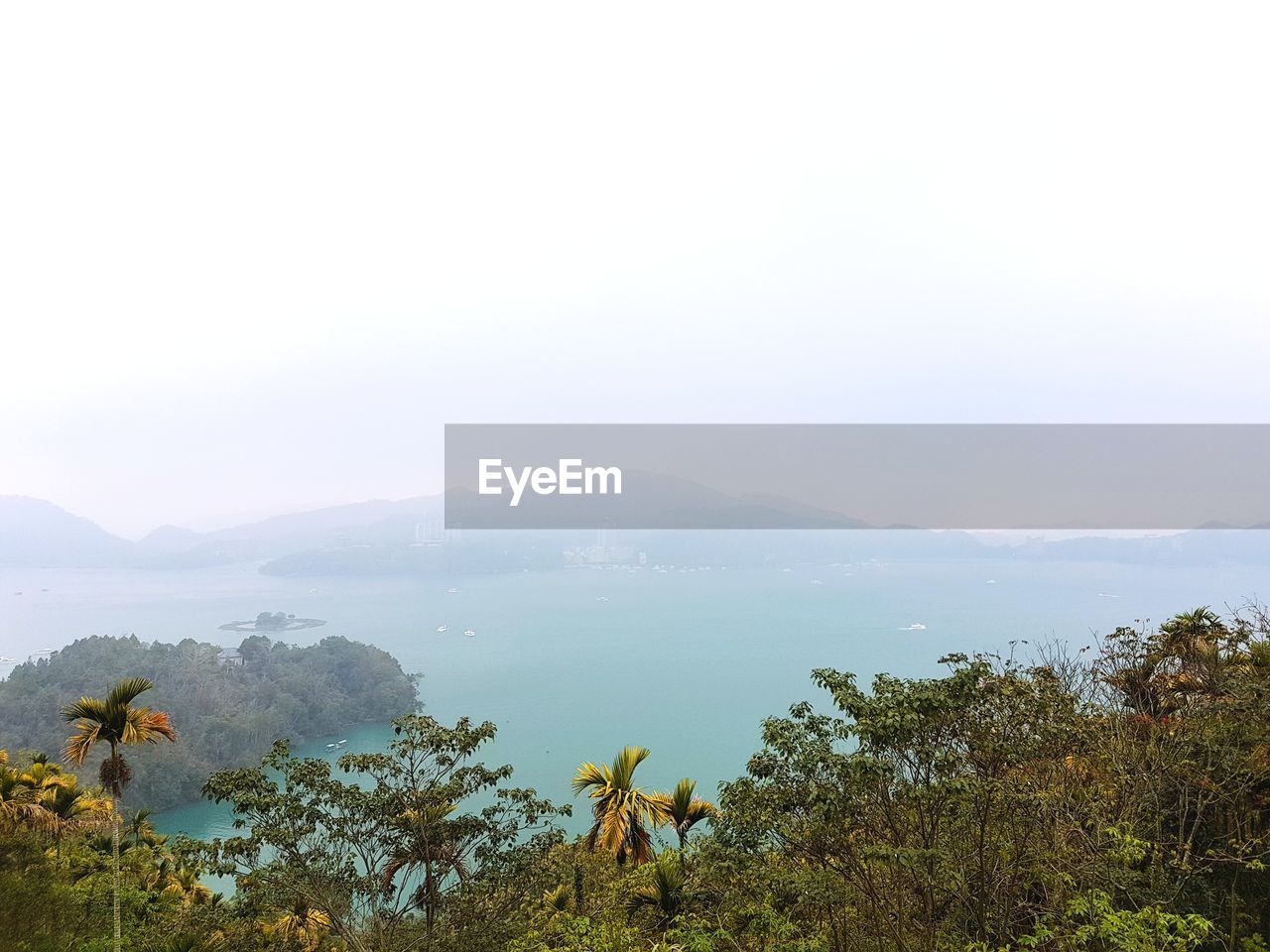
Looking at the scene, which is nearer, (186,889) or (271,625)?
(186,889)

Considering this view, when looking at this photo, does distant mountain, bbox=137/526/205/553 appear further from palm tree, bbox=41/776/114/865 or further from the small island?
palm tree, bbox=41/776/114/865

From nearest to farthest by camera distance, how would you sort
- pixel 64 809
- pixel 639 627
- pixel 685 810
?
pixel 685 810
pixel 64 809
pixel 639 627

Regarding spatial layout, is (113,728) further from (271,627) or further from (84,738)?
(271,627)

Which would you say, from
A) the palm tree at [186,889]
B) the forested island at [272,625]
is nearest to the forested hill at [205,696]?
Answer: the palm tree at [186,889]

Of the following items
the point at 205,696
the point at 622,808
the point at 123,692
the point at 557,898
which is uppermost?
the point at 123,692

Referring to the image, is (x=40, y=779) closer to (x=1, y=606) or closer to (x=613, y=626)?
(x=613, y=626)

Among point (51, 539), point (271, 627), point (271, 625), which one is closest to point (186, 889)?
point (271, 627)

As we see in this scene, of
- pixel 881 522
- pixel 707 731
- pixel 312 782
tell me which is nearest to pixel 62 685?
pixel 707 731

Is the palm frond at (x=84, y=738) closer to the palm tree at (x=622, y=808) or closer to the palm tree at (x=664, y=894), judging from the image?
the palm tree at (x=622, y=808)
